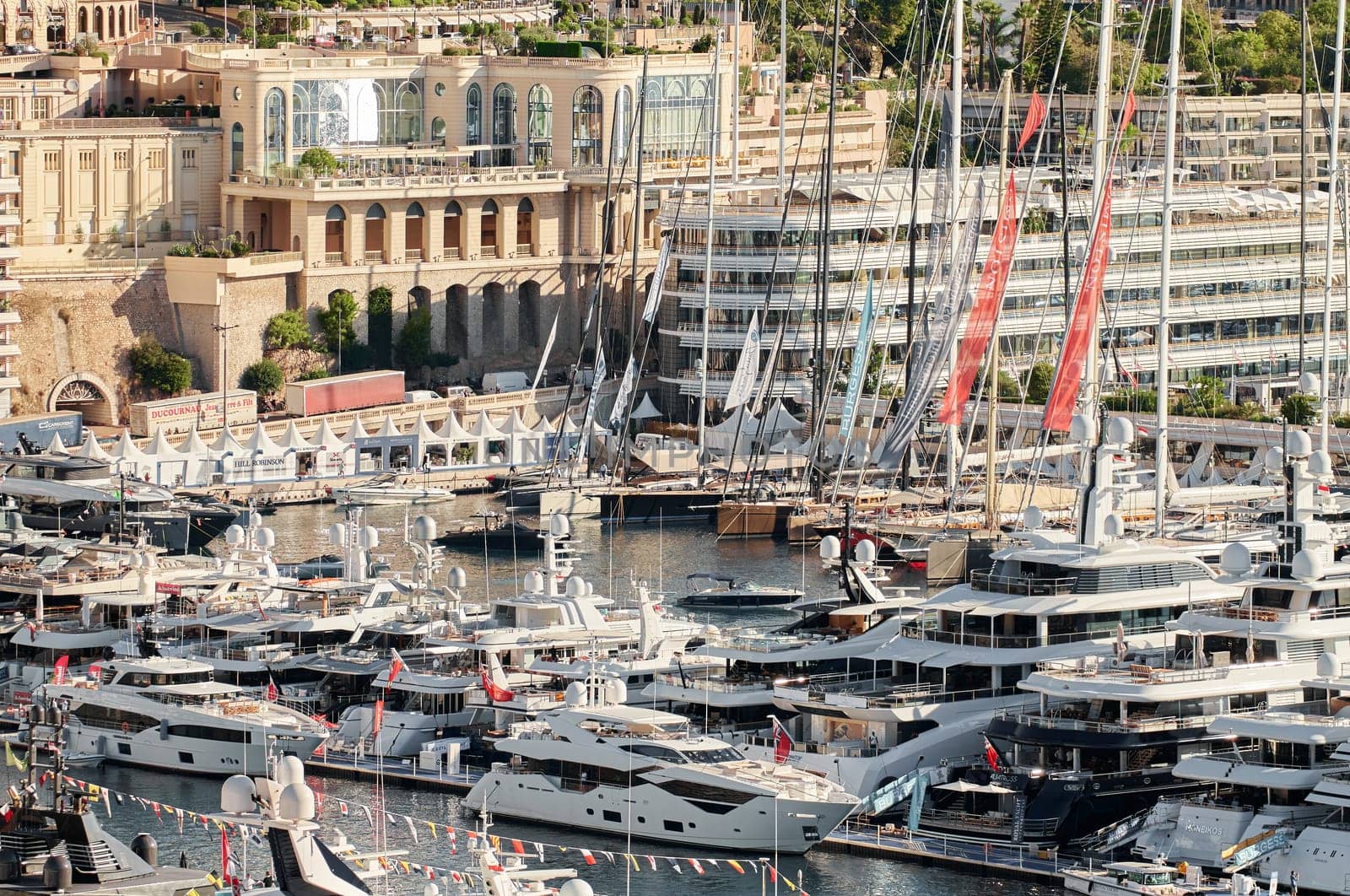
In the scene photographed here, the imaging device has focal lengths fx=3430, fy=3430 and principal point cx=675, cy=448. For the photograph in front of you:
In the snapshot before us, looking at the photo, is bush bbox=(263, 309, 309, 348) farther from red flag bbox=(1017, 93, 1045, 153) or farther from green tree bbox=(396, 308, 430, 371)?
red flag bbox=(1017, 93, 1045, 153)

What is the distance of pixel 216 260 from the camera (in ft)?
356

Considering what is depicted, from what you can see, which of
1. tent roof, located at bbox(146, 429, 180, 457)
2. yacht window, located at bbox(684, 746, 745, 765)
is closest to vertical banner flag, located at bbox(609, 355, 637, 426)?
tent roof, located at bbox(146, 429, 180, 457)

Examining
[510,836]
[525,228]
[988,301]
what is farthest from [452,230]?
[510,836]

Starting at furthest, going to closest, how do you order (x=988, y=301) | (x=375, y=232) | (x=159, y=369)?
1. (x=375, y=232)
2. (x=159, y=369)
3. (x=988, y=301)

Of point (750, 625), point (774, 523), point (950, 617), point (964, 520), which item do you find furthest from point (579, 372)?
point (950, 617)

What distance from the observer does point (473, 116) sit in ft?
393

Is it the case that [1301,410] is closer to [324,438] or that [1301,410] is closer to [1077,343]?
[1077,343]

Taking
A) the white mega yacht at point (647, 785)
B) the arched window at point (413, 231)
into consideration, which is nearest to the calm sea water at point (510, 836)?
the white mega yacht at point (647, 785)

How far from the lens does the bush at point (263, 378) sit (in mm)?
108438

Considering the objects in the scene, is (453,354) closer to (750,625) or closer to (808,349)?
(808,349)

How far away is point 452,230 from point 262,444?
65.2ft

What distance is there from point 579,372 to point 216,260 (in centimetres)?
1203

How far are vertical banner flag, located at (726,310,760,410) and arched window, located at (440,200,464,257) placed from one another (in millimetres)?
19445

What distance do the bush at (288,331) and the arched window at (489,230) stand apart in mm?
8942
